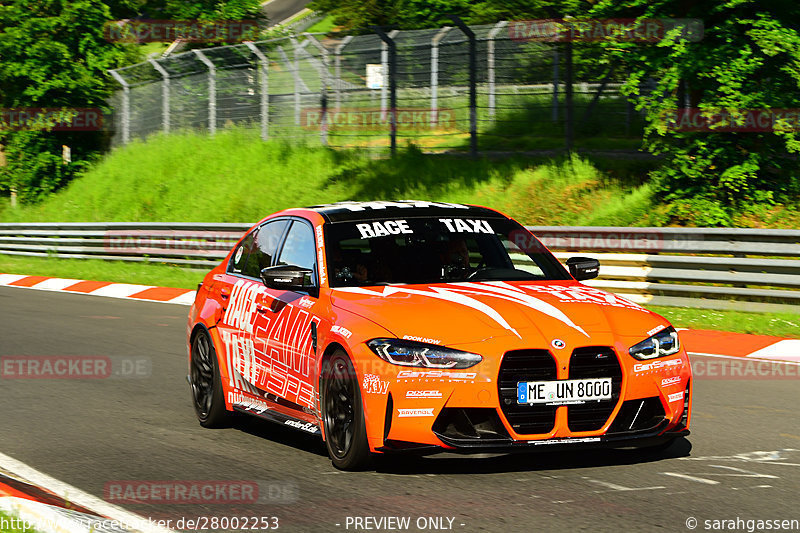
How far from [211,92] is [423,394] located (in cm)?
2511

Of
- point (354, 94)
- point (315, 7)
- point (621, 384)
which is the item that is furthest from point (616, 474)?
point (315, 7)

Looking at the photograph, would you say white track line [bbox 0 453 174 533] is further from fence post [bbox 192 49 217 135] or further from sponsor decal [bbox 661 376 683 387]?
fence post [bbox 192 49 217 135]

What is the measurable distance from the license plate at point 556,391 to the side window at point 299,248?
1.86 m

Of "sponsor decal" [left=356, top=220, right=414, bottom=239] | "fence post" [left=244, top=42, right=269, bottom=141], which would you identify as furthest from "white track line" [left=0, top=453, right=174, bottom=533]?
"fence post" [left=244, top=42, right=269, bottom=141]

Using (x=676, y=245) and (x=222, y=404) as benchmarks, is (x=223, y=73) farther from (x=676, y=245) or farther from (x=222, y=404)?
(x=222, y=404)

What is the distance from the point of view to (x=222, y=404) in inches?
331

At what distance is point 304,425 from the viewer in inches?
286

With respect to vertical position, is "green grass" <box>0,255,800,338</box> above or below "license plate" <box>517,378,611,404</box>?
below

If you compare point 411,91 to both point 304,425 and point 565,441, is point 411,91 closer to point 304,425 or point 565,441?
point 304,425

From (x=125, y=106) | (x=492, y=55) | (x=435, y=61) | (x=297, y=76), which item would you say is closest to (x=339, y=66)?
(x=297, y=76)

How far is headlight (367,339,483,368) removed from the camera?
20.3 ft

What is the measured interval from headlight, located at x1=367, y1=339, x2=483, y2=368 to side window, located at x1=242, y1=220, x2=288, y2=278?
86.0 inches

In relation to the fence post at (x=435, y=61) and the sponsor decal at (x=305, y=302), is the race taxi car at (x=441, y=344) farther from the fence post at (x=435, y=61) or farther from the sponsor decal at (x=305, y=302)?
the fence post at (x=435, y=61)

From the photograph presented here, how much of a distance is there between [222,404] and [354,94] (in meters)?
18.3
